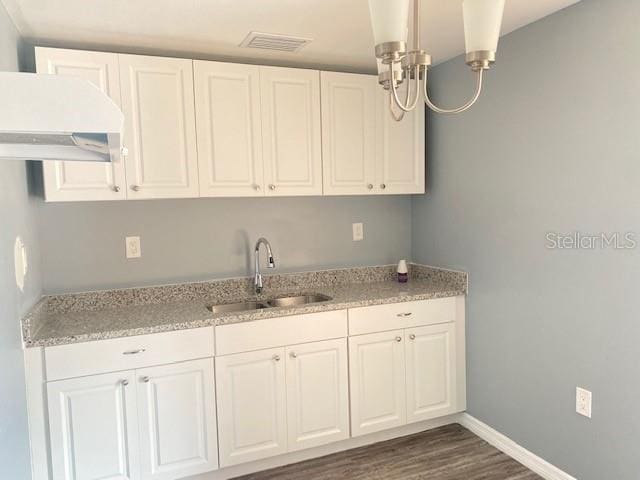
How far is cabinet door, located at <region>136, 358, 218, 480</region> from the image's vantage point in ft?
7.55

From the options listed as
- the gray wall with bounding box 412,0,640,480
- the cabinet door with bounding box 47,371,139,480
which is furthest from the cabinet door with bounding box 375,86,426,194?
the cabinet door with bounding box 47,371,139,480

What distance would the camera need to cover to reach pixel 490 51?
127 cm

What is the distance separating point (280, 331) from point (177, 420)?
65 cm

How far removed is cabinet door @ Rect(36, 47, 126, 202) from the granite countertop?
577mm

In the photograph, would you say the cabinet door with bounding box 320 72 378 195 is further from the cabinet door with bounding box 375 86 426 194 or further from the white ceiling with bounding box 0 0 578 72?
the white ceiling with bounding box 0 0 578 72

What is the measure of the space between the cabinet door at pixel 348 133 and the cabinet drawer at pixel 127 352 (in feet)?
3.85

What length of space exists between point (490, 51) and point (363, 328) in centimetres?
176

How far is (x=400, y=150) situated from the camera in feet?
10.2

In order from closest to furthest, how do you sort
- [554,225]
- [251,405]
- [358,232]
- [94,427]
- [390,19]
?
[390,19]
[94,427]
[554,225]
[251,405]
[358,232]

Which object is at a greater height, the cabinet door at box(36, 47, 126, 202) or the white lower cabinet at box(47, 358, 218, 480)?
the cabinet door at box(36, 47, 126, 202)

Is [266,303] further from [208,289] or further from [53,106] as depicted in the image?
[53,106]

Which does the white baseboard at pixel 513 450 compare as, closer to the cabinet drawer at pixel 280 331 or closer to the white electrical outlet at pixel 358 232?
the cabinet drawer at pixel 280 331

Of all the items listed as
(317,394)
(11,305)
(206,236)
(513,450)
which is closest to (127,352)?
(11,305)

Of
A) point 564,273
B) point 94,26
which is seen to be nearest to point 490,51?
point 564,273
